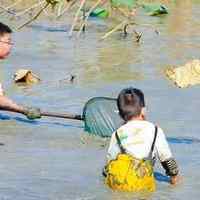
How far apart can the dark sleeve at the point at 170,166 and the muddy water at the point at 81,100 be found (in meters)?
0.13

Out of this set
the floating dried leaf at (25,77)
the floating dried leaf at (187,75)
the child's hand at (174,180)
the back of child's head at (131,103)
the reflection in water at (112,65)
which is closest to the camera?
the back of child's head at (131,103)

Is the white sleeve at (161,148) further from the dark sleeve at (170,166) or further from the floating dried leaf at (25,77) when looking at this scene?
the floating dried leaf at (25,77)

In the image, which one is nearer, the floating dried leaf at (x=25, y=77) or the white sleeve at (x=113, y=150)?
the white sleeve at (x=113, y=150)

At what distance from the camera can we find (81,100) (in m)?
8.97

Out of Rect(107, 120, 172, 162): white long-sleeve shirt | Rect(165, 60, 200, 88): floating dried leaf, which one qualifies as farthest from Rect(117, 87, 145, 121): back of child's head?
Rect(165, 60, 200, 88): floating dried leaf

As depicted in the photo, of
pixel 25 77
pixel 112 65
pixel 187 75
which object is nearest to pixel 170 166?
pixel 187 75

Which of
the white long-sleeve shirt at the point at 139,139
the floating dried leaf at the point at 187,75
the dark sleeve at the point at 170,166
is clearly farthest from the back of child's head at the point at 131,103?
the floating dried leaf at the point at 187,75

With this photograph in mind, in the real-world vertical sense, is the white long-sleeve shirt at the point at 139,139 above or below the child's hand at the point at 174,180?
above

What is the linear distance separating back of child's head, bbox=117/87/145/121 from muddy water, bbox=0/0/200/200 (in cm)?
54

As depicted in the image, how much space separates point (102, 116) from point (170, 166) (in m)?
1.65

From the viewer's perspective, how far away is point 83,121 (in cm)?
765

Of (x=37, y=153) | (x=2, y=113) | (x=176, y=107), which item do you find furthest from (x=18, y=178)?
(x=176, y=107)

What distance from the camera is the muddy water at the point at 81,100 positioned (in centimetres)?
597

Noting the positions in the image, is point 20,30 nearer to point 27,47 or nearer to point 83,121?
point 27,47
